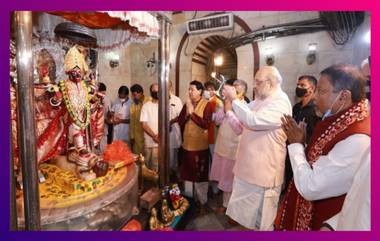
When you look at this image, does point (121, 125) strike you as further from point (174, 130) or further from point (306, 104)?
point (306, 104)

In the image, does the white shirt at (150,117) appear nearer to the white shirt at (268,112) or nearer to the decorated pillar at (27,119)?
the white shirt at (268,112)

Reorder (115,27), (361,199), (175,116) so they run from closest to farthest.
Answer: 1. (361,199)
2. (175,116)
3. (115,27)

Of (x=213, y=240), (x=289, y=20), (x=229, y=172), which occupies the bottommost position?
(x=213, y=240)

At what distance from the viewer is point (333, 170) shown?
1102 millimetres

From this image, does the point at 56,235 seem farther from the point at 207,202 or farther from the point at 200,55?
the point at 200,55

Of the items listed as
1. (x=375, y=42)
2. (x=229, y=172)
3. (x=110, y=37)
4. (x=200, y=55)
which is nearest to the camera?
(x=375, y=42)

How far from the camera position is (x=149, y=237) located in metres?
1.56

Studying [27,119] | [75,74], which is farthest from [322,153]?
[75,74]

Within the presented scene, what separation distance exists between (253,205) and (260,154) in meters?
0.38

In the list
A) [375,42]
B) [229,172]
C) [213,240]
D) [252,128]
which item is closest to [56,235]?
[213,240]

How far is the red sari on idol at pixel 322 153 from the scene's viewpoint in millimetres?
1127

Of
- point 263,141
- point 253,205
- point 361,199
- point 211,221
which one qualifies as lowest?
point 211,221

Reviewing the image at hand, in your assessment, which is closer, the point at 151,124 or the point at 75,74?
the point at 75,74

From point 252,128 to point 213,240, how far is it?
31.1 inches
